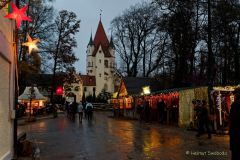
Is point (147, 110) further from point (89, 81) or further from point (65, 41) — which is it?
point (89, 81)

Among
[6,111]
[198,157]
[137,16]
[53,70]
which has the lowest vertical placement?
[198,157]

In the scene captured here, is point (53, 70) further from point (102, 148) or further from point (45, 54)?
point (102, 148)

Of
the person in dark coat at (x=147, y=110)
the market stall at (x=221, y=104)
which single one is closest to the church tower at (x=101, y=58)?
the person in dark coat at (x=147, y=110)

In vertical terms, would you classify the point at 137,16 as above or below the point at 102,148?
above

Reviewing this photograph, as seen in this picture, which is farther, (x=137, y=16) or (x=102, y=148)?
(x=137, y=16)

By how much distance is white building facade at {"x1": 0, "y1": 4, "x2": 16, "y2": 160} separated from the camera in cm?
1062

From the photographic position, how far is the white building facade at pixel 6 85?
10.6 metres

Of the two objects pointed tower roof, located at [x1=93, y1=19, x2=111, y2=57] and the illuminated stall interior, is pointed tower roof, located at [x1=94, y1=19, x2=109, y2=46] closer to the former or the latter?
pointed tower roof, located at [x1=93, y1=19, x2=111, y2=57]

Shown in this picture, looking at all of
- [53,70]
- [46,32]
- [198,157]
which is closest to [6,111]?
[198,157]

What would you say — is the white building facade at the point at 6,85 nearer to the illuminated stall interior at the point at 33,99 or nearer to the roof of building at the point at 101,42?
the illuminated stall interior at the point at 33,99

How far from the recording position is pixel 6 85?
36.9 feet

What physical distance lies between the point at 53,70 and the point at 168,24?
23.2 meters

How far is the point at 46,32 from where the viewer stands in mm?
51750

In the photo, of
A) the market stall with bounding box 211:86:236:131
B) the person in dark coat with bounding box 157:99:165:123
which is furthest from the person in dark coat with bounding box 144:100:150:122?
→ the market stall with bounding box 211:86:236:131
